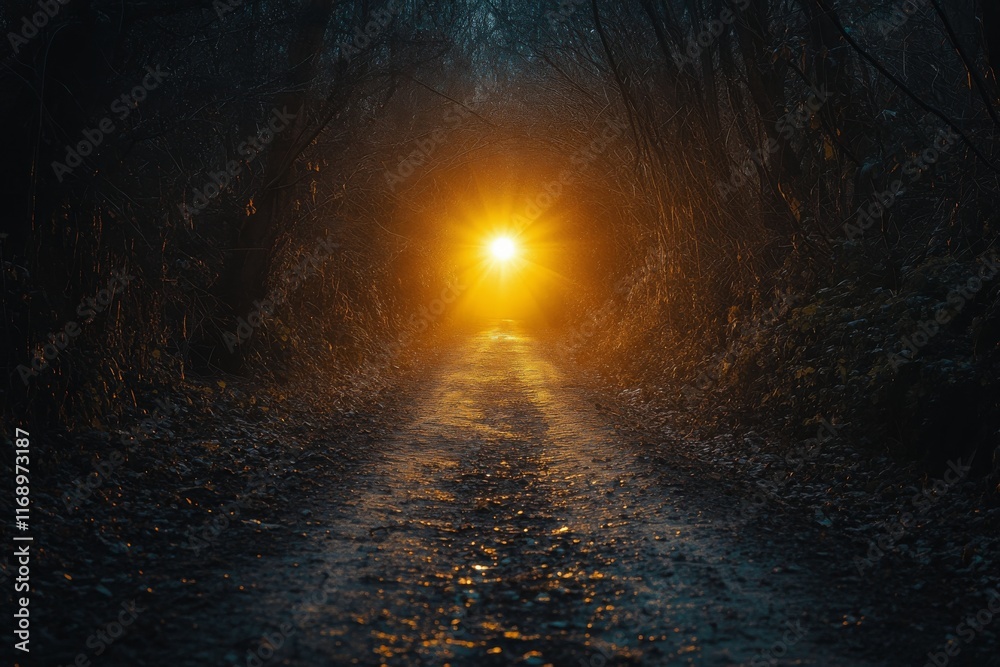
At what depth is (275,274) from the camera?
11391 mm

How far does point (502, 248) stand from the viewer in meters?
Result: 32.9

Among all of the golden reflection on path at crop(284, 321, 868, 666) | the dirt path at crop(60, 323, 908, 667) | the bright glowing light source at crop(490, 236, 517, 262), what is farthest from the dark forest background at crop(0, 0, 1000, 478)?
the bright glowing light source at crop(490, 236, 517, 262)

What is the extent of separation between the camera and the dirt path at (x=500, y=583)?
3430 millimetres

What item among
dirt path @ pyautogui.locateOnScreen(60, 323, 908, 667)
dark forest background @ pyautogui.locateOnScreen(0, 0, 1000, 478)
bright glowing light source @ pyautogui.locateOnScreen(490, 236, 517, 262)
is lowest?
dirt path @ pyautogui.locateOnScreen(60, 323, 908, 667)

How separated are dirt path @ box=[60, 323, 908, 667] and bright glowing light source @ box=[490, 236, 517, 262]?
78.7ft

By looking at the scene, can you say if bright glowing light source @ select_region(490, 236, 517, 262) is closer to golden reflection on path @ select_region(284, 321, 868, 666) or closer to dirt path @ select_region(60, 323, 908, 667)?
golden reflection on path @ select_region(284, 321, 868, 666)

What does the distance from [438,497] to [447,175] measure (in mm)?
16791

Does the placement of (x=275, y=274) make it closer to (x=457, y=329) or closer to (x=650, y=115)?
(x=650, y=115)

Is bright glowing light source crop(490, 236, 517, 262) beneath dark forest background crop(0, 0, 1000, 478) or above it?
above

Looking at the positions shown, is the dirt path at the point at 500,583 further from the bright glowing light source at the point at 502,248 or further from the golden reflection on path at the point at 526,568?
the bright glowing light source at the point at 502,248

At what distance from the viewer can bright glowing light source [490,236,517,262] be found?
30.6 metres

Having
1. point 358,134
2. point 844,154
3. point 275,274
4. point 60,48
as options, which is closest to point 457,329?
point 358,134

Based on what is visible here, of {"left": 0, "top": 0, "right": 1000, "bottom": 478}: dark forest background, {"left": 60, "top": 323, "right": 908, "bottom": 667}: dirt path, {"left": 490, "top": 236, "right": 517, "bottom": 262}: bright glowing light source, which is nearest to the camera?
{"left": 60, "top": 323, "right": 908, "bottom": 667}: dirt path

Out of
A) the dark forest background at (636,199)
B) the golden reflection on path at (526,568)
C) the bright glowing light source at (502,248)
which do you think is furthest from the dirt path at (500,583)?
the bright glowing light source at (502,248)
